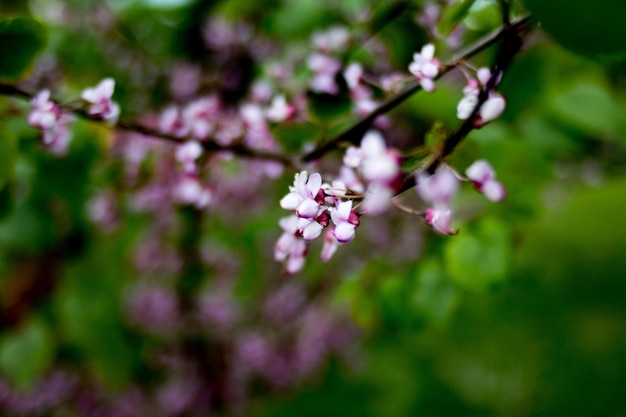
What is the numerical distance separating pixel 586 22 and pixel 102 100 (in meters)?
0.50

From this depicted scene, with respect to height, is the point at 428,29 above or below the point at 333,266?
above

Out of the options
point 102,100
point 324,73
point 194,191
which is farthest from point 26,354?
point 324,73

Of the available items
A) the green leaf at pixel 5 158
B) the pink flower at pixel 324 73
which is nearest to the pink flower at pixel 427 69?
the pink flower at pixel 324 73

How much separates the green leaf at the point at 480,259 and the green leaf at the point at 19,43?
20.3 inches

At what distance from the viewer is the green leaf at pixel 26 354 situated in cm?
114

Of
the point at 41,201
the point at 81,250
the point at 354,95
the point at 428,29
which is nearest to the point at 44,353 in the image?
the point at 81,250

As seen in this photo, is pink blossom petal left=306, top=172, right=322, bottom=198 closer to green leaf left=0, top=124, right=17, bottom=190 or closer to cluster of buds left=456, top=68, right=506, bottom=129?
cluster of buds left=456, top=68, right=506, bottom=129

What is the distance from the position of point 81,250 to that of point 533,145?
3.44 feet

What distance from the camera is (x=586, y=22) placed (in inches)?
15.1

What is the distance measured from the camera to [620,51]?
0.40m

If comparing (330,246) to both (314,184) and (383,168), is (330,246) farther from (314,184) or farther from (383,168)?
(383,168)

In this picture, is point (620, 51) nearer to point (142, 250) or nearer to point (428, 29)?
point (428, 29)

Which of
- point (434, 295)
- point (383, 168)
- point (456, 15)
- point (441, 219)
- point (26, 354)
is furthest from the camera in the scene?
point (26, 354)

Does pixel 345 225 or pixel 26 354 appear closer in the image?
pixel 345 225
